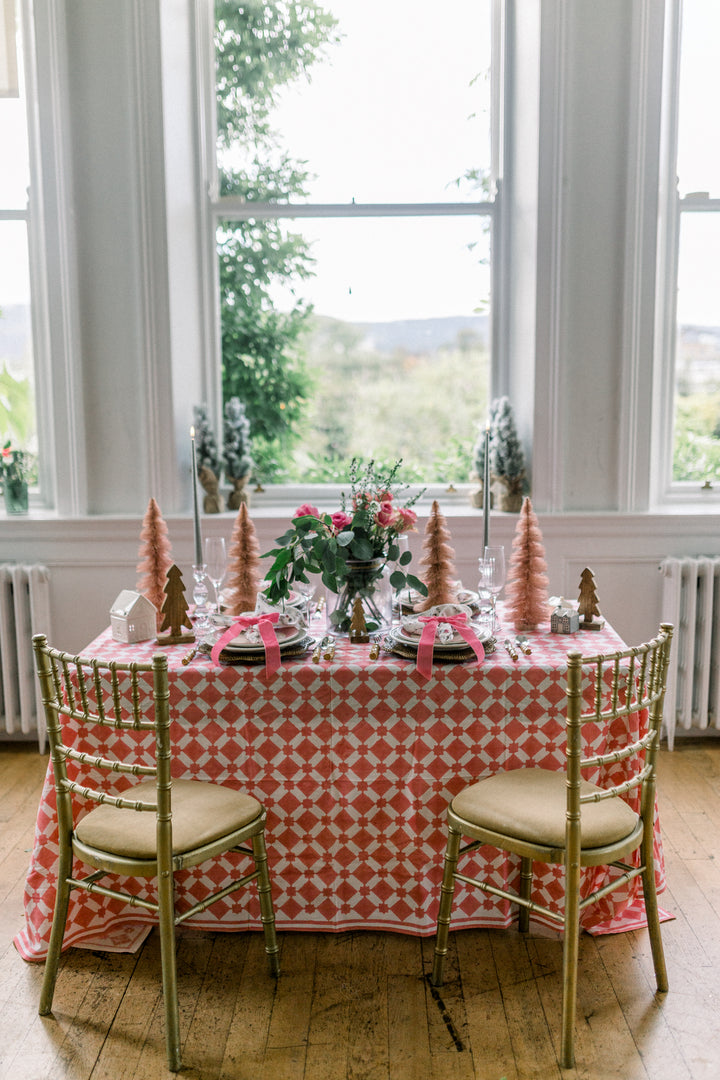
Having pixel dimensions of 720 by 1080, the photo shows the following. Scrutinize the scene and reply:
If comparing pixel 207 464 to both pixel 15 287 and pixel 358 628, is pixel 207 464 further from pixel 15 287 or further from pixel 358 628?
pixel 358 628

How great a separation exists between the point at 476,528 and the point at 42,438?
1.79 metres

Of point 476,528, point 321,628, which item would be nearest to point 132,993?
point 321,628

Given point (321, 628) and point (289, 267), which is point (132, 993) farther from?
point (289, 267)

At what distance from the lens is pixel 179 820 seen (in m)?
2.18

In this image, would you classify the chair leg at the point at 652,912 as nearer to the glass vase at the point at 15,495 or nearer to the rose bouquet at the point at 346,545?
the rose bouquet at the point at 346,545

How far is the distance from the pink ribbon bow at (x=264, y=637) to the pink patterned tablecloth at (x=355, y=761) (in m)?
0.04

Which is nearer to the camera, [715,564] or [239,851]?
[239,851]

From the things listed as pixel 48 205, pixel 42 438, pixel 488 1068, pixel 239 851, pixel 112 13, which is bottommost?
pixel 488 1068

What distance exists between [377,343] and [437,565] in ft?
5.31

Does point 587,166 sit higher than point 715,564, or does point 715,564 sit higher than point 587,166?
point 587,166

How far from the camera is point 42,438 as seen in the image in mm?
4031

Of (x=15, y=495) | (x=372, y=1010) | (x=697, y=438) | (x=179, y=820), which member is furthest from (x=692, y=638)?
(x=15, y=495)

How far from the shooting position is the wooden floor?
2096 millimetres

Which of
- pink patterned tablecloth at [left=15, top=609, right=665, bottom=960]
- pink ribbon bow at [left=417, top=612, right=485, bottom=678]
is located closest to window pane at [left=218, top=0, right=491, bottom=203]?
pink ribbon bow at [left=417, top=612, right=485, bottom=678]
